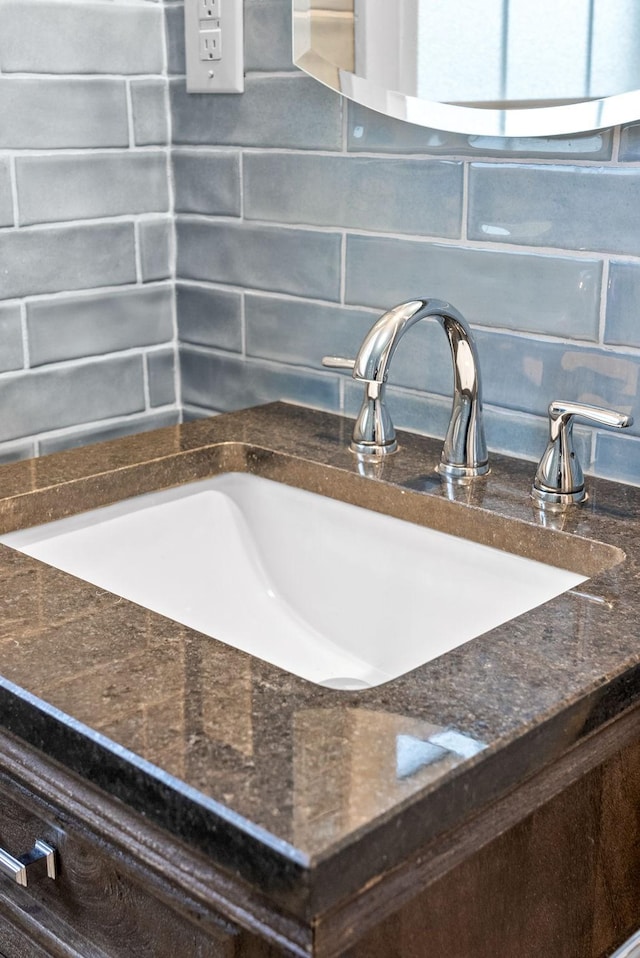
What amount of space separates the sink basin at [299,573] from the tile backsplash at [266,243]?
186 millimetres

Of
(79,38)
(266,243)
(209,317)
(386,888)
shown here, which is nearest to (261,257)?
(266,243)

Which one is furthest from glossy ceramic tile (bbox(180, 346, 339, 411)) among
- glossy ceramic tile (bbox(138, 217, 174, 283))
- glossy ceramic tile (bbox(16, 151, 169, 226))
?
glossy ceramic tile (bbox(16, 151, 169, 226))

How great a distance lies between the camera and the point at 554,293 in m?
1.08

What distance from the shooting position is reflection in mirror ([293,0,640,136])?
0.97 meters

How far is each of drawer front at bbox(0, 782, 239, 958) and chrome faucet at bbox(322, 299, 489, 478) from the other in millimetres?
481

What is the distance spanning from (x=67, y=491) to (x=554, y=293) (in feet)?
1.74

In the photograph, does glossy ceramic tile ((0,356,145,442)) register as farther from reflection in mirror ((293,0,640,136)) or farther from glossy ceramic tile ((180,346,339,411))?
reflection in mirror ((293,0,640,136))

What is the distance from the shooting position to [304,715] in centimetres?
68

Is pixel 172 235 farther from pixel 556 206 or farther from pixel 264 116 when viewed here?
pixel 556 206

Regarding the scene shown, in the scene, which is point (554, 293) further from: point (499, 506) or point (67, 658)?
point (67, 658)

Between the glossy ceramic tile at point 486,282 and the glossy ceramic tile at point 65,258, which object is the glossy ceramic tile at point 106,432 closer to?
the glossy ceramic tile at point 65,258

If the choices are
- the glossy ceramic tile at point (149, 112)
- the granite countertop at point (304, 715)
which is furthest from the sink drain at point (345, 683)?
the glossy ceramic tile at point (149, 112)

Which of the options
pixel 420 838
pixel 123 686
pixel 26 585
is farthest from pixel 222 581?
pixel 420 838

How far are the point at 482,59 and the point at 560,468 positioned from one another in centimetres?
40
